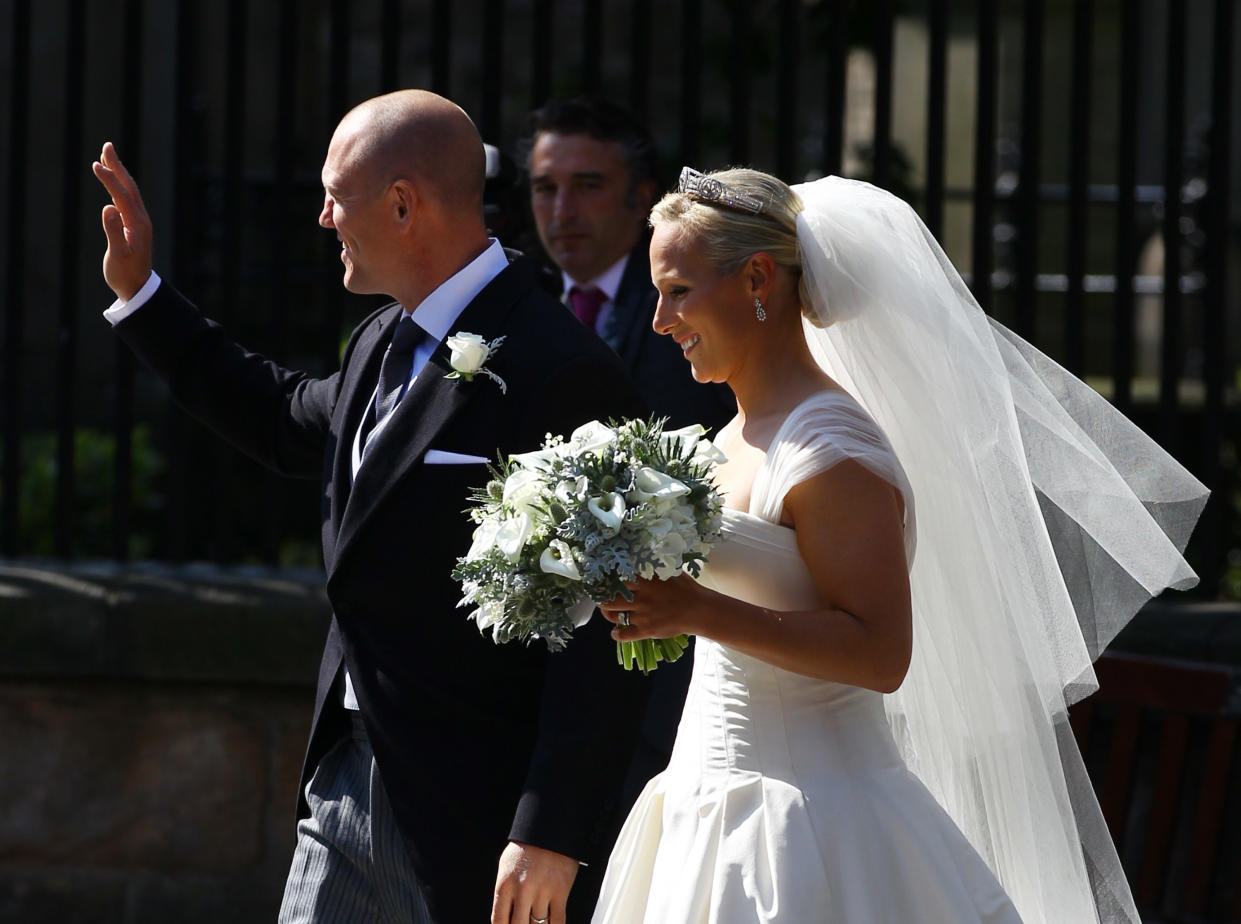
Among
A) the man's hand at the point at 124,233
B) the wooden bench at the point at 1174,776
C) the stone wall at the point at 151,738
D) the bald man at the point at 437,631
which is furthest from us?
the stone wall at the point at 151,738

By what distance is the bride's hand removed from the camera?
2.30 meters

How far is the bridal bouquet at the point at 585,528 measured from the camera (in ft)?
7.39

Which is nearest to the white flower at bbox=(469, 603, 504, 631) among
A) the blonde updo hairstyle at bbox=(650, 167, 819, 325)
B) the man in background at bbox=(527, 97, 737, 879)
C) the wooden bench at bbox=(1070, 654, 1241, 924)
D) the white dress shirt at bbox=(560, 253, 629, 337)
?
the blonde updo hairstyle at bbox=(650, 167, 819, 325)

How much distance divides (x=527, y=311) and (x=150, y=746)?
251cm

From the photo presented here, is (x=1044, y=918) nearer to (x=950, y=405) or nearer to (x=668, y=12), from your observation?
(x=950, y=405)

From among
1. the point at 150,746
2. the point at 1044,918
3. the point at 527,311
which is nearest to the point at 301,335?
the point at 150,746

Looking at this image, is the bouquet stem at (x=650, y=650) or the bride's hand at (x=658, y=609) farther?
the bouquet stem at (x=650, y=650)

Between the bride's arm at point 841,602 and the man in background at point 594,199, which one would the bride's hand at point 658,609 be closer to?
the bride's arm at point 841,602

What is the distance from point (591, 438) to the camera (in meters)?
2.36

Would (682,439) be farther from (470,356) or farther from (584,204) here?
(584,204)

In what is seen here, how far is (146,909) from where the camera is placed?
4.86 meters

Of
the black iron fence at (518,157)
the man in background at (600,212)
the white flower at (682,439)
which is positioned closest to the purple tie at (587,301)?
the man in background at (600,212)

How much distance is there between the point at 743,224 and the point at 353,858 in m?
1.25

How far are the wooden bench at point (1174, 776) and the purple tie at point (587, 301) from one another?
1.63m
